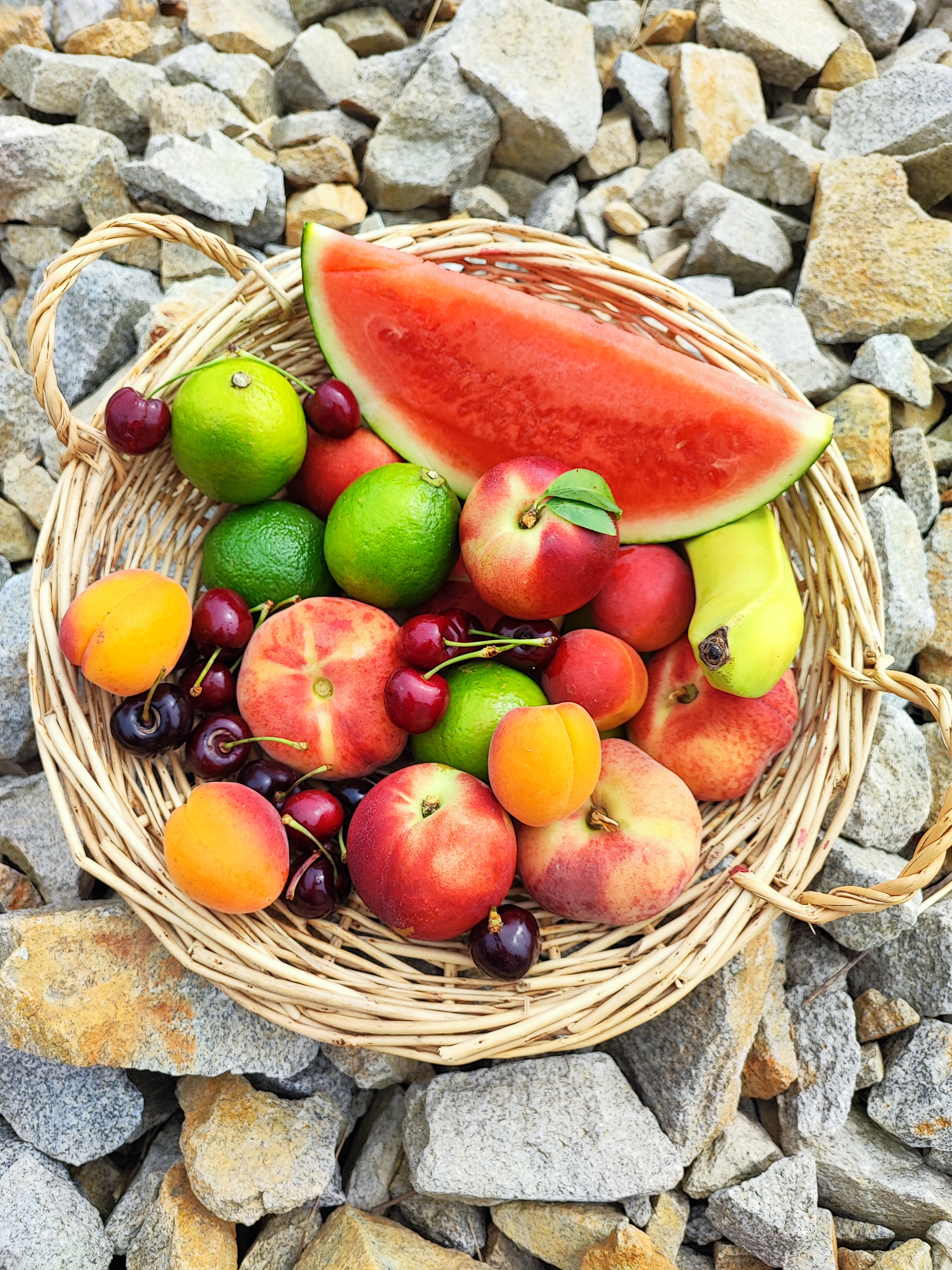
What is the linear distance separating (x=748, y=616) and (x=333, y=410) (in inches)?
30.8

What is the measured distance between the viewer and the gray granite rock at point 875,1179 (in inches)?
57.1

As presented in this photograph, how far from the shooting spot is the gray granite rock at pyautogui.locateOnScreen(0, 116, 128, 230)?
208 cm

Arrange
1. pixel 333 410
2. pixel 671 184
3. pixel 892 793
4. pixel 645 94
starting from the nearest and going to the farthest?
pixel 333 410
pixel 892 793
pixel 671 184
pixel 645 94

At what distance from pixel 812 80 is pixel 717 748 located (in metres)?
2.16

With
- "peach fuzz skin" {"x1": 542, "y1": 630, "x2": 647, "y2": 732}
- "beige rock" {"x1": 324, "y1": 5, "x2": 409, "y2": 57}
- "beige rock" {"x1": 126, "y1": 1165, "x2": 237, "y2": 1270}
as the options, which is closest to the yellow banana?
"peach fuzz skin" {"x1": 542, "y1": 630, "x2": 647, "y2": 732}

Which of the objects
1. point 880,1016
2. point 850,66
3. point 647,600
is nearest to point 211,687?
point 647,600

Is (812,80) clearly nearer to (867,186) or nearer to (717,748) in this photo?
(867,186)

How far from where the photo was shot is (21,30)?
7.59ft

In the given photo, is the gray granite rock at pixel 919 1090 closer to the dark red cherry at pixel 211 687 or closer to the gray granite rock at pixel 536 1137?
the gray granite rock at pixel 536 1137

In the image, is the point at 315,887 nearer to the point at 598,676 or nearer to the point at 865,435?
the point at 598,676

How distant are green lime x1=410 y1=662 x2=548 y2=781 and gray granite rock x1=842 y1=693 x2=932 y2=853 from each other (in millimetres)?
684

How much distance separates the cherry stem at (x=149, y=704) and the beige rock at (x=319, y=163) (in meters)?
1.50

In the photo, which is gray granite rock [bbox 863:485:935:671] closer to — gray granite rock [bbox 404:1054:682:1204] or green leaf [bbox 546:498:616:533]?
green leaf [bbox 546:498:616:533]

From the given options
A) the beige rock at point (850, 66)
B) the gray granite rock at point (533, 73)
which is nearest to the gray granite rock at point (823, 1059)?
the gray granite rock at point (533, 73)
